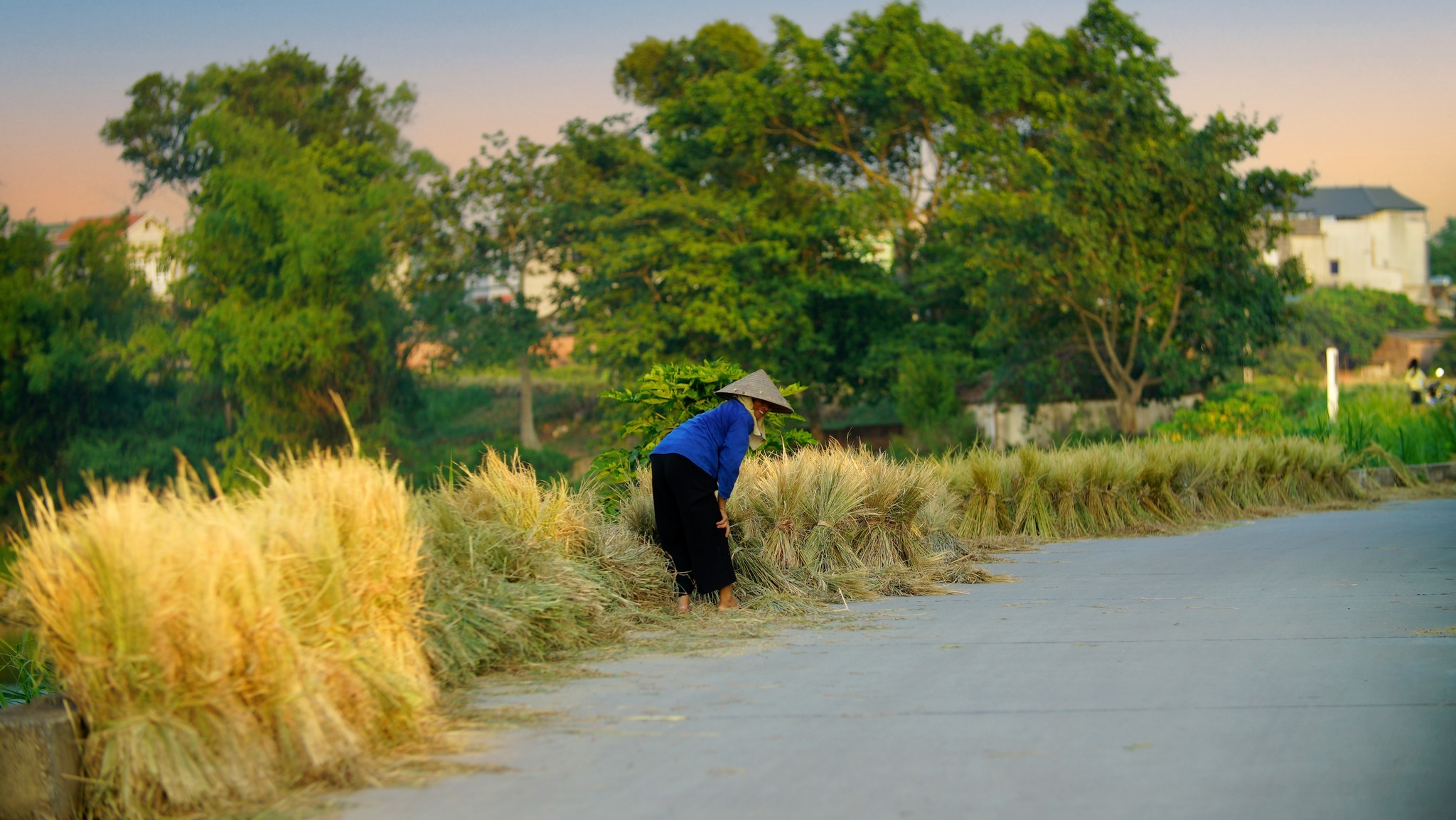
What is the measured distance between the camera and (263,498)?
4.96m

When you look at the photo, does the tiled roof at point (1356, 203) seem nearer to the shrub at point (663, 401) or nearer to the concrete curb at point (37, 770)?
the shrub at point (663, 401)

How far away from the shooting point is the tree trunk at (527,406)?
48050mm

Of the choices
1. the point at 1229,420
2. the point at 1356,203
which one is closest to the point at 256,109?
the point at 1229,420

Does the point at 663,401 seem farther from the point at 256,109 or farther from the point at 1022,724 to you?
the point at 256,109

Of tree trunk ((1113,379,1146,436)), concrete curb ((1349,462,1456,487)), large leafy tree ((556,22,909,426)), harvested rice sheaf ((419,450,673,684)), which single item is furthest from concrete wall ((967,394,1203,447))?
harvested rice sheaf ((419,450,673,684))

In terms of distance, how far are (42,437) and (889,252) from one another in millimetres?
30341

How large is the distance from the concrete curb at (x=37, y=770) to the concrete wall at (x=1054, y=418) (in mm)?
30034

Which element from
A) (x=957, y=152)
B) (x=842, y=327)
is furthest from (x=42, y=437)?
(x=957, y=152)

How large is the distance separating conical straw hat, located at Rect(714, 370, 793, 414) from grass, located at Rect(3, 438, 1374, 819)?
94 cm

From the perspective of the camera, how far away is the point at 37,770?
391 centimetres

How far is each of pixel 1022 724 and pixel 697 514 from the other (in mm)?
3217

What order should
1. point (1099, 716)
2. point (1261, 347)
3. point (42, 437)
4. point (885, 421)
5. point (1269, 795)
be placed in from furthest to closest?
point (885, 421), point (42, 437), point (1261, 347), point (1099, 716), point (1269, 795)

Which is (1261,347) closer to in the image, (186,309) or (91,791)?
(91,791)

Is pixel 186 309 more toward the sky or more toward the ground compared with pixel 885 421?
more toward the sky
